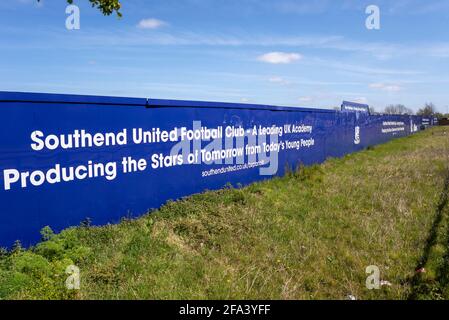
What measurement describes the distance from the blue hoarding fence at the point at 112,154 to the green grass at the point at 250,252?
1.04 ft

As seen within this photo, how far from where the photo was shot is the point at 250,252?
18.1 ft

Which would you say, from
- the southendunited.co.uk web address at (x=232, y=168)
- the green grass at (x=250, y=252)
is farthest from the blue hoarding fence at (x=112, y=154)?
the green grass at (x=250, y=252)

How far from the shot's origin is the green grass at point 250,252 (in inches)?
171

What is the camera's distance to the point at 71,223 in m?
6.02

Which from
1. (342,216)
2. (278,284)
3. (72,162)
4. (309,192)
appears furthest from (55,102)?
(309,192)

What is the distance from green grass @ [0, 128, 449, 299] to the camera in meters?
4.34

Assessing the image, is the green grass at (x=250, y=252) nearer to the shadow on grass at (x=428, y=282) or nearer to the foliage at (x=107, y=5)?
the shadow on grass at (x=428, y=282)

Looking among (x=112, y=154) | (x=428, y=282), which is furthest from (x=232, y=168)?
(x=428, y=282)

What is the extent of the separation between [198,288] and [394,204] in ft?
17.0

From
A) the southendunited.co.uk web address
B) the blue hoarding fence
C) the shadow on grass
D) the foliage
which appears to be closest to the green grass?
the shadow on grass

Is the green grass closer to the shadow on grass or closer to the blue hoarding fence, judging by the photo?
the shadow on grass
